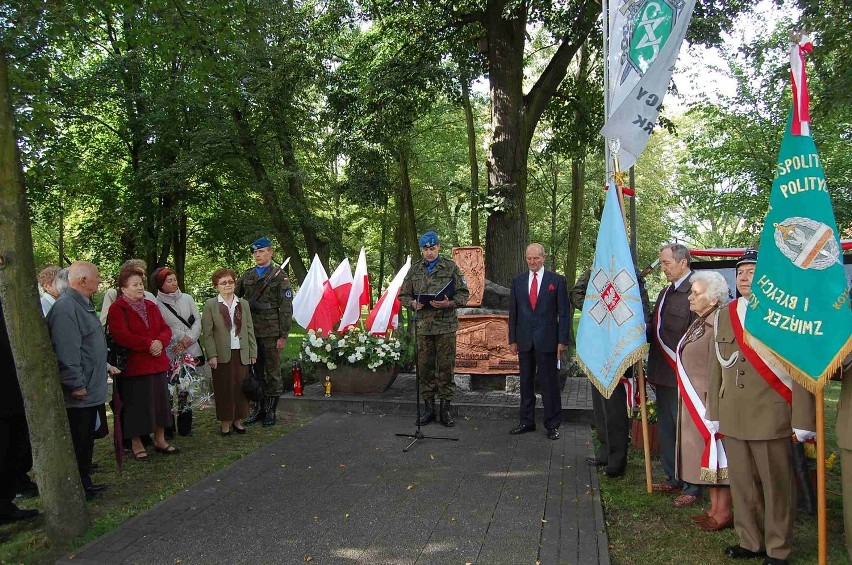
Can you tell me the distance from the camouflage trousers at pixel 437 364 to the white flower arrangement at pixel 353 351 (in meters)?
1.11

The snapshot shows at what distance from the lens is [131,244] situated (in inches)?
828

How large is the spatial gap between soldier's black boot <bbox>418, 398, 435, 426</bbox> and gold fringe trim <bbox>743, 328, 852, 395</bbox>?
4551 millimetres

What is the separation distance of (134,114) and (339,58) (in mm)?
8355

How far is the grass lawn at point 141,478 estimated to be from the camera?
418cm

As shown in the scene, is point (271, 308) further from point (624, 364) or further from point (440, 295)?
point (624, 364)

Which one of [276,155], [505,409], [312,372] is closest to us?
[505,409]

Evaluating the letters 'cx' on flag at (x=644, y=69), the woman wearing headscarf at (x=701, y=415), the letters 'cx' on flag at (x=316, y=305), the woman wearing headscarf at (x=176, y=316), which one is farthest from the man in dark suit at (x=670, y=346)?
the letters 'cx' on flag at (x=316, y=305)

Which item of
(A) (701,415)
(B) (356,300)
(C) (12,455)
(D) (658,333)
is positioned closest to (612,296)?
(D) (658,333)

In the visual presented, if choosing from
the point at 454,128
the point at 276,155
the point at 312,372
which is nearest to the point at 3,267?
the point at 312,372

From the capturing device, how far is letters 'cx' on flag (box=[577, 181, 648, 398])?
5.24 metres

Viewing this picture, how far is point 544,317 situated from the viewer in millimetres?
6855

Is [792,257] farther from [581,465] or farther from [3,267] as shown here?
[3,267]

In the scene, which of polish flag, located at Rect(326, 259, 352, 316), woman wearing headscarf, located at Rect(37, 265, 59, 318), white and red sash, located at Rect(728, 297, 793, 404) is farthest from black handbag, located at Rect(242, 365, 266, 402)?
white and red sash, located at Rect(728, 297, 793, 404)

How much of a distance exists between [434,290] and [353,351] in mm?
1824
